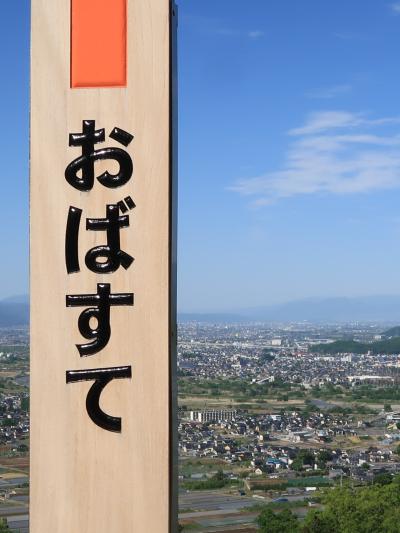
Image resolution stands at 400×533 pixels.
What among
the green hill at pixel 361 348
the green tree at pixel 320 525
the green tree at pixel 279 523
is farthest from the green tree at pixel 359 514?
the green hill at pixel 361 348

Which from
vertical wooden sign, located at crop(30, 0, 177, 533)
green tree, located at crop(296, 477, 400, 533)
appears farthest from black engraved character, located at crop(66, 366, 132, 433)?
green tree, located at crop(296, 477, 400, 533)

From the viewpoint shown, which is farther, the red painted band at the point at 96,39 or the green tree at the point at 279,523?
the green tree at the point at 279,523

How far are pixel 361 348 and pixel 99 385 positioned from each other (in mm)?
28118

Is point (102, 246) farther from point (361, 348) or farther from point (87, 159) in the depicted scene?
point (361, 348)

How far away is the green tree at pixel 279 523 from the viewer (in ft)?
17.1

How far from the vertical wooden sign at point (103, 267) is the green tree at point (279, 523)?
409 cm

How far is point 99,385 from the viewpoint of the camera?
1.24 meters

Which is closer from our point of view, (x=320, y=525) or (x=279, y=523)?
(x=320, y=525)

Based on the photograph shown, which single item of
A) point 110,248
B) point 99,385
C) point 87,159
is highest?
point 87,159

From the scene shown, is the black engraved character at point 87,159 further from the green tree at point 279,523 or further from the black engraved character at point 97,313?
the green tree at point 279,523

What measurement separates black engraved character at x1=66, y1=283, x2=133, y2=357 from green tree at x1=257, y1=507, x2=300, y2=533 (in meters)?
4.15

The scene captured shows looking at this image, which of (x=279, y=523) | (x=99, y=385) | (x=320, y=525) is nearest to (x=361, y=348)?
(x=279, y=523)

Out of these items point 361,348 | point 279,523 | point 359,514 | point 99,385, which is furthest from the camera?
point 361,348

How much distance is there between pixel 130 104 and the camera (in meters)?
1.24
